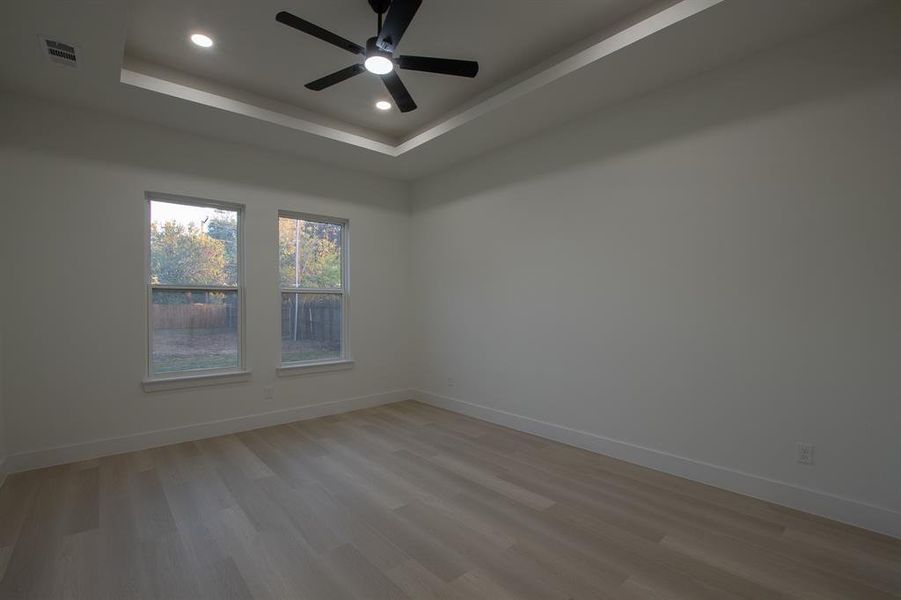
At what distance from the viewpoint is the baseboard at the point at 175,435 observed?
3.24 metres

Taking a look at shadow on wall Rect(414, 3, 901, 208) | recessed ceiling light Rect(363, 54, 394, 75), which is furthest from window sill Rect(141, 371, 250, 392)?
shadow on wall Rect(414, 3, 901, 208)

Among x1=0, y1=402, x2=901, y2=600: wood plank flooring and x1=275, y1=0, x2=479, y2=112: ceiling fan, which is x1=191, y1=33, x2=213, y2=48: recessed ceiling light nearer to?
x1=275, y1=0, x2=479, y2=112: ceiling fan

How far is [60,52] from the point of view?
8.85ft

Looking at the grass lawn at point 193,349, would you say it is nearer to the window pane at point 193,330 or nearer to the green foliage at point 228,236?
the window pane at point 193,330

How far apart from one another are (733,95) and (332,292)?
4133mm

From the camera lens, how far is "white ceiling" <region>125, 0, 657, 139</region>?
2703mm

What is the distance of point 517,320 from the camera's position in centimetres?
427

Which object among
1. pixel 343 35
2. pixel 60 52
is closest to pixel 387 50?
pixel 343 35

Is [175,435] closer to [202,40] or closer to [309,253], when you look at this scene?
[309,253]

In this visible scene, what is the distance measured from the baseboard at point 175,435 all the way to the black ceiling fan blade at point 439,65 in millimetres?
3548

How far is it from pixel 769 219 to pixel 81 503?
15.5ft

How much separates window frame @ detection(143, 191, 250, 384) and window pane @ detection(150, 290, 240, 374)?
4 centimetres

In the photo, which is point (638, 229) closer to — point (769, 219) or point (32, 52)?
point (769, 219)

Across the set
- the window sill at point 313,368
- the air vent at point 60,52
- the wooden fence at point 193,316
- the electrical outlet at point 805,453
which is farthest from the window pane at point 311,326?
the electrical outlet at point 805,453
